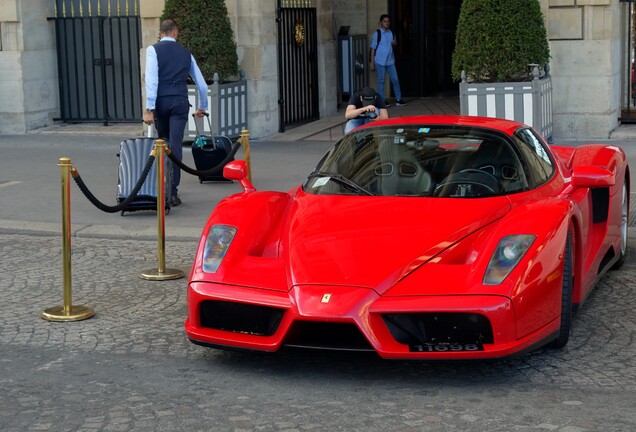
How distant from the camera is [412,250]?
20.6 ft

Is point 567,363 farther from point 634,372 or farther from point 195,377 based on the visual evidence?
point 195,377

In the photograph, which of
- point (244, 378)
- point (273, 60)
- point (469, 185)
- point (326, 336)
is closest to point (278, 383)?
point (244, 378)

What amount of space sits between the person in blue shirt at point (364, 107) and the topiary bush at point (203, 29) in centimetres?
511

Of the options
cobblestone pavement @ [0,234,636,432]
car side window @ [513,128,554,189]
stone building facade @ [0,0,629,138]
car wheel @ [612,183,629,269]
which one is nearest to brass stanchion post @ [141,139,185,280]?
cobblestone pavement @ [0,234,636,432]

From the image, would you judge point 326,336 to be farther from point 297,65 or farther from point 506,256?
point 297,65

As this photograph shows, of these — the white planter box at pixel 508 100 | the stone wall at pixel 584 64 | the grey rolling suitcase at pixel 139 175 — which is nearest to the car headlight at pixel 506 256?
the grey rolling suitcase at pixel 139 175

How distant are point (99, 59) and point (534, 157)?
41.3ft

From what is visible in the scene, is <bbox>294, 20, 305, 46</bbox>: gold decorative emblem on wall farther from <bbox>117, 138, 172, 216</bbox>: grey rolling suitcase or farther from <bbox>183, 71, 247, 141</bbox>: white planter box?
<bbox>117, 138, 172, 216</bbox>: grey rolling suitcase

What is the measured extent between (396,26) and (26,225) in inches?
540

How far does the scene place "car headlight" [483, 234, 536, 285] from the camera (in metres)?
6.03

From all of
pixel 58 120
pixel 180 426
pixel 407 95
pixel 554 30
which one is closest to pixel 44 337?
pixel 180 426

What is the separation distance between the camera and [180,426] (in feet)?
17.7

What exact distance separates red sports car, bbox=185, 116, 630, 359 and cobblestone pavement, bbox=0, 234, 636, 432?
0.22 metres

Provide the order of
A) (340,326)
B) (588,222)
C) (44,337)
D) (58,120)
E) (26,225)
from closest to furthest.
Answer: (340,326), (44,337), (588,222), (26,225), (58,120)
